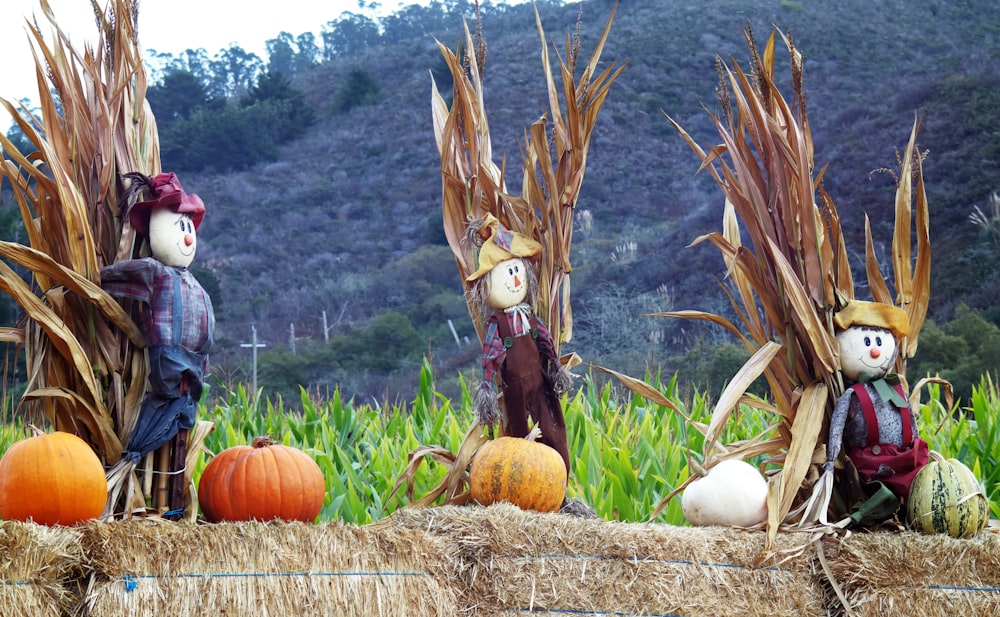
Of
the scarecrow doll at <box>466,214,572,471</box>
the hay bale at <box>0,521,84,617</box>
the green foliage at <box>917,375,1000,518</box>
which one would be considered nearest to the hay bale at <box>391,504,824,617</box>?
the scarecrow doll at <box>466,214,572,471</box>

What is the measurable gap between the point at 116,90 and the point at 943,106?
2067 centimetres

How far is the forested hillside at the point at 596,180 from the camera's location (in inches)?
705

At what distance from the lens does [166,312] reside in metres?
3.14

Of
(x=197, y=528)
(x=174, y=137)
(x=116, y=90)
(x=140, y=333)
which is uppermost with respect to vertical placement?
(x=174, y=137)

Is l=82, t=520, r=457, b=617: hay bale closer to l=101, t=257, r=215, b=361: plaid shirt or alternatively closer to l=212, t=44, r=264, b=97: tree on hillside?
l=101, t=257, r=215, b=361: plaid shirt

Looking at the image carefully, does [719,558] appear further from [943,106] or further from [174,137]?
[174,137]

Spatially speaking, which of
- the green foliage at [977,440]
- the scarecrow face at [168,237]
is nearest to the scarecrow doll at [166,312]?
the scarecrow face at [168,237]

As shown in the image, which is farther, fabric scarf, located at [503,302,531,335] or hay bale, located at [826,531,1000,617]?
fabric scarf, located at [503,302,531,335]

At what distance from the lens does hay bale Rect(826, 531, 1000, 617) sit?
9.52 feet

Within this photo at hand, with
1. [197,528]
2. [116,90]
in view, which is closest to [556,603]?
[197,528]

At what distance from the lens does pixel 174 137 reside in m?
27.9

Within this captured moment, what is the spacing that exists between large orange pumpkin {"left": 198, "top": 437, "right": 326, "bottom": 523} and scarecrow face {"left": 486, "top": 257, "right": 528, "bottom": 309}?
0.87 metres

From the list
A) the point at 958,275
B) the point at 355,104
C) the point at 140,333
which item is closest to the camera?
the point at 140,333

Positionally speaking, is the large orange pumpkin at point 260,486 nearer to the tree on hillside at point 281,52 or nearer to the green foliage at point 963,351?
the green foliage at point 963,351
